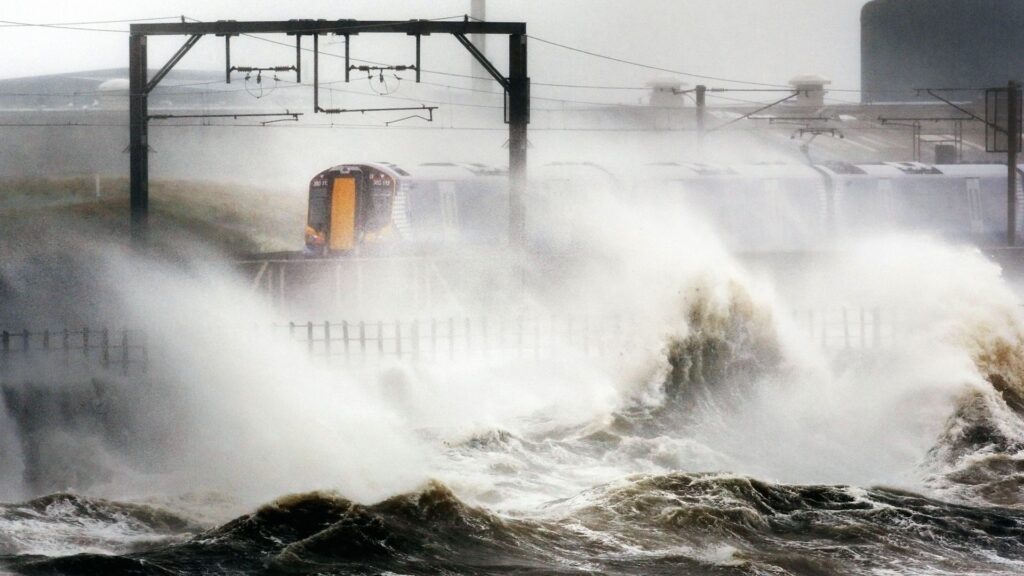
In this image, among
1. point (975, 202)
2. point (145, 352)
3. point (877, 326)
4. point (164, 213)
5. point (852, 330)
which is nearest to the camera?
point (145, 352)

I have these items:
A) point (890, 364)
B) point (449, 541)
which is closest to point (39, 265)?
point (890, 364)

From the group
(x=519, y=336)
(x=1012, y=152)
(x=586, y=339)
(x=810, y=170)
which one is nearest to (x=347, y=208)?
(x=519, y=336)

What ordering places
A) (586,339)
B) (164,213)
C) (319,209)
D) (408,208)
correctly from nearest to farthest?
(586,339) < (408,208) < (319,209) < (164,213)

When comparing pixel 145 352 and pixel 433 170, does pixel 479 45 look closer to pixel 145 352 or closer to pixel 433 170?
pixel 433 170

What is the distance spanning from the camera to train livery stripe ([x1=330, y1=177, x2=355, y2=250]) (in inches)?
1184

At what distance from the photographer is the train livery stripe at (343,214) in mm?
30078

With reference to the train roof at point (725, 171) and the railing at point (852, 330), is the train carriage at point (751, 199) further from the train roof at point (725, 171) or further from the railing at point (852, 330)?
the railing at point (852, 330)

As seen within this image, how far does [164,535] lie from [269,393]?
274 inches

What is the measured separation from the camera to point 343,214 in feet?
99.8

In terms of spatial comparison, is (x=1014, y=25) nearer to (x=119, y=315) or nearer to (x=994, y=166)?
(x=994, y=166)

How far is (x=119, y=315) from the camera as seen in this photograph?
2511 cm

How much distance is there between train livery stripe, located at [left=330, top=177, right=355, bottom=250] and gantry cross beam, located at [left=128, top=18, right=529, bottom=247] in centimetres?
741

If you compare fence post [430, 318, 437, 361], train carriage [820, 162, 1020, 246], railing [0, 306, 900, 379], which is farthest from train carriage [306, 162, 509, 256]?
train carriage [820, 162, 1020, 246]

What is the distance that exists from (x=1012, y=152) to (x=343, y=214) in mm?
17109
